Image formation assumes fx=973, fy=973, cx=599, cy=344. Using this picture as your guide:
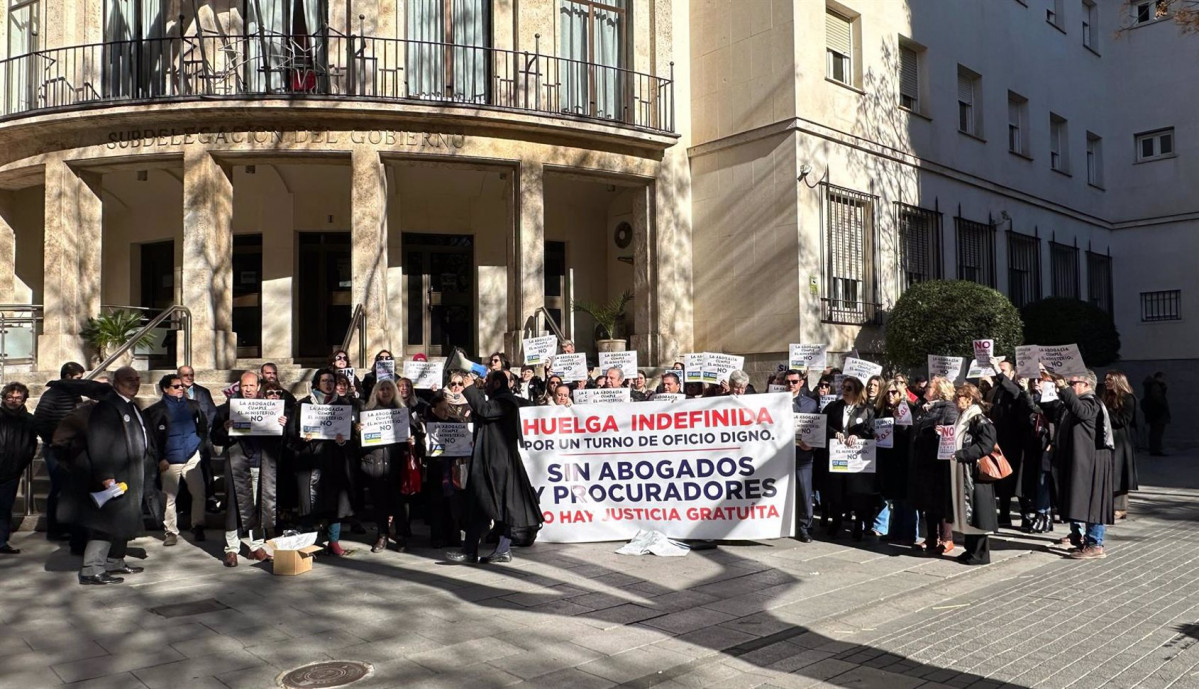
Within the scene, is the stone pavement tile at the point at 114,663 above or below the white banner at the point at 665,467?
below

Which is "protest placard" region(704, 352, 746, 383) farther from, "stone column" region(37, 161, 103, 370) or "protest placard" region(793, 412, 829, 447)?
"stone column" region(37, 161, 103, 370)

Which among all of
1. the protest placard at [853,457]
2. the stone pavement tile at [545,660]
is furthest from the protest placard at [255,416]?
the protest placard at [853,457]

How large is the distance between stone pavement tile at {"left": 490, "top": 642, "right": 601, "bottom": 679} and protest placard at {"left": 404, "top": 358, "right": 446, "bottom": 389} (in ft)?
18.3

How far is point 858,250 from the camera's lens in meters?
18.6

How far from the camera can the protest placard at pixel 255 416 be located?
9281 millimetres

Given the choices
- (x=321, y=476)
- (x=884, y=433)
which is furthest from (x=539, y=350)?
(x=884, y=433)

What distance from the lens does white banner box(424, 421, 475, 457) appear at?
992 centimetres

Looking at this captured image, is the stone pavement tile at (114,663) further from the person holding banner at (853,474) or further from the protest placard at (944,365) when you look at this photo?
the protest placard at (944,365)

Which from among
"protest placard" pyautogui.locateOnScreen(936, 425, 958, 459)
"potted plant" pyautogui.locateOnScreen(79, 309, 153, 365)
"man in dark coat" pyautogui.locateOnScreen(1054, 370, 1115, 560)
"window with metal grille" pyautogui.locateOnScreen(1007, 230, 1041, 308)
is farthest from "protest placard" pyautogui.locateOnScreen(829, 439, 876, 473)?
"window with metal grille" pyautogui.locateOnScreen(1007, 230, 1041, 308)

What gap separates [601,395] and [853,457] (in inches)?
114

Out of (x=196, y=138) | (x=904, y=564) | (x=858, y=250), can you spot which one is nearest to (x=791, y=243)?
(x=858, y=250)

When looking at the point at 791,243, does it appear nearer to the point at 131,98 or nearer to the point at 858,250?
the point at 858,250

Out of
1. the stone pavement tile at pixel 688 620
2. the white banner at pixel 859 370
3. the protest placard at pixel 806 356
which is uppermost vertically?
the protest placard at pixel 806 356

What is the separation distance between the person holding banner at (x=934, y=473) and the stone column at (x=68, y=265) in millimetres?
13799
